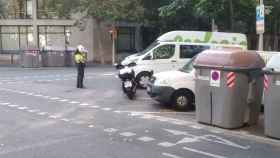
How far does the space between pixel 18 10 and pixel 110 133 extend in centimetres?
3457

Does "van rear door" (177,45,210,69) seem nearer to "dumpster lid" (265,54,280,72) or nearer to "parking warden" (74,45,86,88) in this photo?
"parking warden" (74,45,86,88)

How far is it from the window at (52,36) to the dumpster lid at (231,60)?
3166 cm

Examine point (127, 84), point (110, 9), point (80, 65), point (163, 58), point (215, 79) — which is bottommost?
point (127, 84)

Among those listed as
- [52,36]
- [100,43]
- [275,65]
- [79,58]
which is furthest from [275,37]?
[275,65]

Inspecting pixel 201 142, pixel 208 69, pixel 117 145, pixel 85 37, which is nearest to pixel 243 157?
pixel 201 142

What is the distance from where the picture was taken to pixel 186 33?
1791cm

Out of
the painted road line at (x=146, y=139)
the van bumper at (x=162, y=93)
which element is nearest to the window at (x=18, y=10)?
the van bumper at (x=162, y=93)

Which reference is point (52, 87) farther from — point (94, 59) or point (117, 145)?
point (94, 59)

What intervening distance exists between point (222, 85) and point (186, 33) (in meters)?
8.52

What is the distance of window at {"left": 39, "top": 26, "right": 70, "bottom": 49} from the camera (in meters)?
40.4

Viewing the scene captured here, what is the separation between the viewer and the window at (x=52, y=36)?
4038 cm

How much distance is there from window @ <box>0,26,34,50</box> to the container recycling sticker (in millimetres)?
33225

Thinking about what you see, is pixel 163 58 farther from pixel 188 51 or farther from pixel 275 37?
pixel 275 37

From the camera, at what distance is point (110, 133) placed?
8930mm
